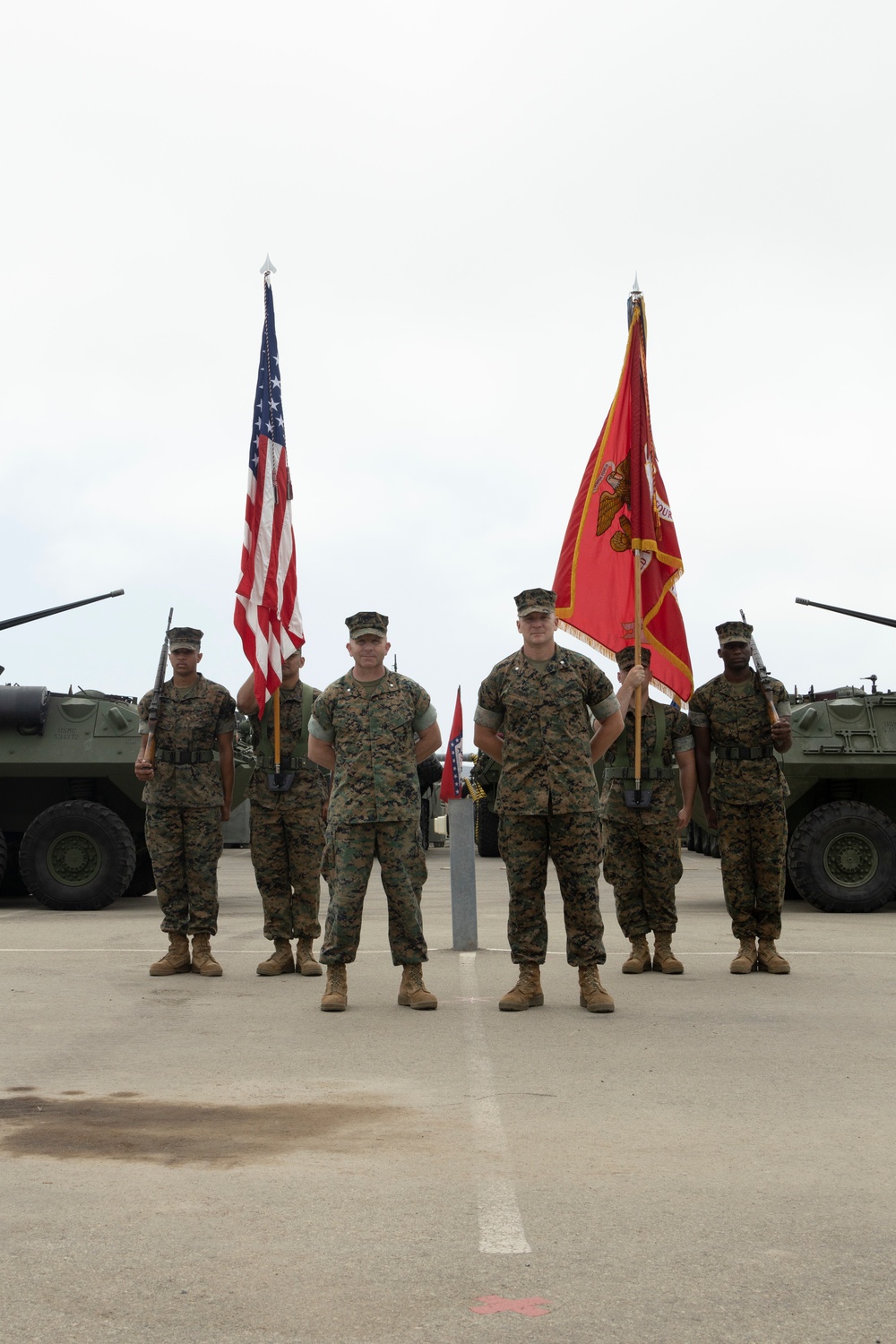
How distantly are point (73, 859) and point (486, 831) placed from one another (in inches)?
493

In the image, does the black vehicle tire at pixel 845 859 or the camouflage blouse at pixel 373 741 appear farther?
the black vehicle tire at pixel 845 859

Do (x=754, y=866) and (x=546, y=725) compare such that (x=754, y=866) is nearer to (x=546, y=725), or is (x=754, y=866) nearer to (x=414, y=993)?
(x=546, y=725)

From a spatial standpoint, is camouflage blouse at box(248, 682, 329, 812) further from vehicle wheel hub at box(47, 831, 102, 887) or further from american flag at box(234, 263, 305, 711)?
vehicle wheel hub at box(47, 831, 102, 887)

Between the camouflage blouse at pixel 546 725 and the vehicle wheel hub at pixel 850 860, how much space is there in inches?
224

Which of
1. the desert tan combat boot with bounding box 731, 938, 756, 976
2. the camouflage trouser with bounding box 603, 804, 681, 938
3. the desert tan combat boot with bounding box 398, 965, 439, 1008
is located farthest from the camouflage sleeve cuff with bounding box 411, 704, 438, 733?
the desert tan combat boot with bounding box 731, 938, 756, 976

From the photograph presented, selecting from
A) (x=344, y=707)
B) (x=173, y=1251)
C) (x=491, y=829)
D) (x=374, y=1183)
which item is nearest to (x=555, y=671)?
(x=344, y=707)

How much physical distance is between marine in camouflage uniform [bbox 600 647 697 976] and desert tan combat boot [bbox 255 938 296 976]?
1681 millimetres

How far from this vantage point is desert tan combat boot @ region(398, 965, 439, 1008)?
Answer: 6293 millimetres

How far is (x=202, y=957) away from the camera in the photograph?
7523 millimetres

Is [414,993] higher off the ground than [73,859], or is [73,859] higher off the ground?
[73,859]

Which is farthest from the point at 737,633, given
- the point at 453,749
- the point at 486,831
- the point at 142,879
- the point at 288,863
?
the point at 486,831

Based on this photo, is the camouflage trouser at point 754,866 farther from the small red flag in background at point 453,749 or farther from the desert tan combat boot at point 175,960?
the small red flag in background at point 453,749

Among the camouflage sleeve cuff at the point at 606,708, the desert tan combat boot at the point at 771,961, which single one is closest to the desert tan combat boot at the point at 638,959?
the desert tan combat boot at the point at 771,961

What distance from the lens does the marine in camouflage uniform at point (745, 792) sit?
7.54 meters
